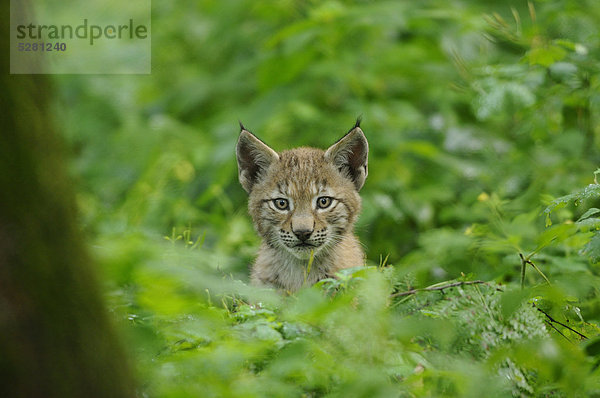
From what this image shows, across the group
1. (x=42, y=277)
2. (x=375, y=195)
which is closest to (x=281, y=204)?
(x=375, y=195)

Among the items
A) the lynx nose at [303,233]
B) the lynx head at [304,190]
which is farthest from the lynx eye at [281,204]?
the lynx nose at [303,233]

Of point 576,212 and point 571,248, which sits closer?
point 571,248

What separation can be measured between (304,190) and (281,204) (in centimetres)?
25

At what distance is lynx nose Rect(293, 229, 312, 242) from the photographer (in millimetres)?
5457

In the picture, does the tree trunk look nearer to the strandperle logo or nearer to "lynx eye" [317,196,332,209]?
"lynx eye" [317,196,332,209]

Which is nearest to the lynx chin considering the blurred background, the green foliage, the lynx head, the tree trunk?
the lynx head

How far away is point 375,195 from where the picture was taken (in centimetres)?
828

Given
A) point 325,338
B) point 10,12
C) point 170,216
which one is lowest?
point 170,216

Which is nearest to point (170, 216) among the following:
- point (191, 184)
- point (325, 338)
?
point (191, 184)

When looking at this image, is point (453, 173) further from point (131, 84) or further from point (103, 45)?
point (103, 45)

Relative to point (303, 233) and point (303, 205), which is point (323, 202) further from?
point (303, 233)

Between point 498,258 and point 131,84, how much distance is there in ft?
29.2

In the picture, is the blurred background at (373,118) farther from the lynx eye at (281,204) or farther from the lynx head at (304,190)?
the lynx eye at (281,204)

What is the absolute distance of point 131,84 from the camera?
42.0ft
